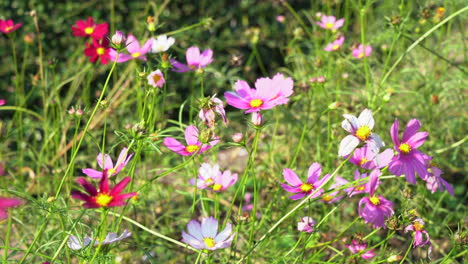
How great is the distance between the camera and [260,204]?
5.32 ft

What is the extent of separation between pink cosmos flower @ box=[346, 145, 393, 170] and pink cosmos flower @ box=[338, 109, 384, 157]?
0.07 ft

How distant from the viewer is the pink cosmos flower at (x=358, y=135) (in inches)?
31.9

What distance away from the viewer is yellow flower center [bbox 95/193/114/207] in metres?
0.72

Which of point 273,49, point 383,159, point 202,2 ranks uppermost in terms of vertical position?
point 383,159

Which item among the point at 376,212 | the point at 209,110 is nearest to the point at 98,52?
the point at 209,110

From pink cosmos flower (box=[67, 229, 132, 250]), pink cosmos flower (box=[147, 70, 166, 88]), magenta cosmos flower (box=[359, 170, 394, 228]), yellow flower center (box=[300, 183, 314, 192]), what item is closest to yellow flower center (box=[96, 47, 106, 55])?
pink cosmos flower (box=[147, 70, 166, 88])

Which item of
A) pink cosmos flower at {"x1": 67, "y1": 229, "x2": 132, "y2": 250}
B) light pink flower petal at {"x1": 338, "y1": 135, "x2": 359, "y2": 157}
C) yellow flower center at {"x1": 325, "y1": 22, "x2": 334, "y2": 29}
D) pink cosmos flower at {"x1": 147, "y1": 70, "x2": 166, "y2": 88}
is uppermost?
pink cosmos flower at {"x1": 147, "y1": 70, "x2": 166, "y2": 88}

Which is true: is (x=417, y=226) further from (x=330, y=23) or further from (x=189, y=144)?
(x=330, y=23)

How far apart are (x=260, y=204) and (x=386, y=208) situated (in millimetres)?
654

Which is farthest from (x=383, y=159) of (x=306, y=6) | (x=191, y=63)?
(x=306, y=6)

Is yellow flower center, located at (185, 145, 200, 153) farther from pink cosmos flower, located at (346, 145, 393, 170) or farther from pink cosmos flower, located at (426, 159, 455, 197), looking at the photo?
pink cosmos flower, located at (426, 159, 455, 197)

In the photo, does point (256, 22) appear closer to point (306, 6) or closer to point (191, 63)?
point (306, 6)

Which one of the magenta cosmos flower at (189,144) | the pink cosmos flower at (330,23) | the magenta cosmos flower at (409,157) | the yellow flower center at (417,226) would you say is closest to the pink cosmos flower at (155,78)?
the magenta cosmos flower at (189,144)

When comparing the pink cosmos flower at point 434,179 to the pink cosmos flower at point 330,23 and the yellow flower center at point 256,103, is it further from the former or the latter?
the pink cosmos flower at point 330,23
